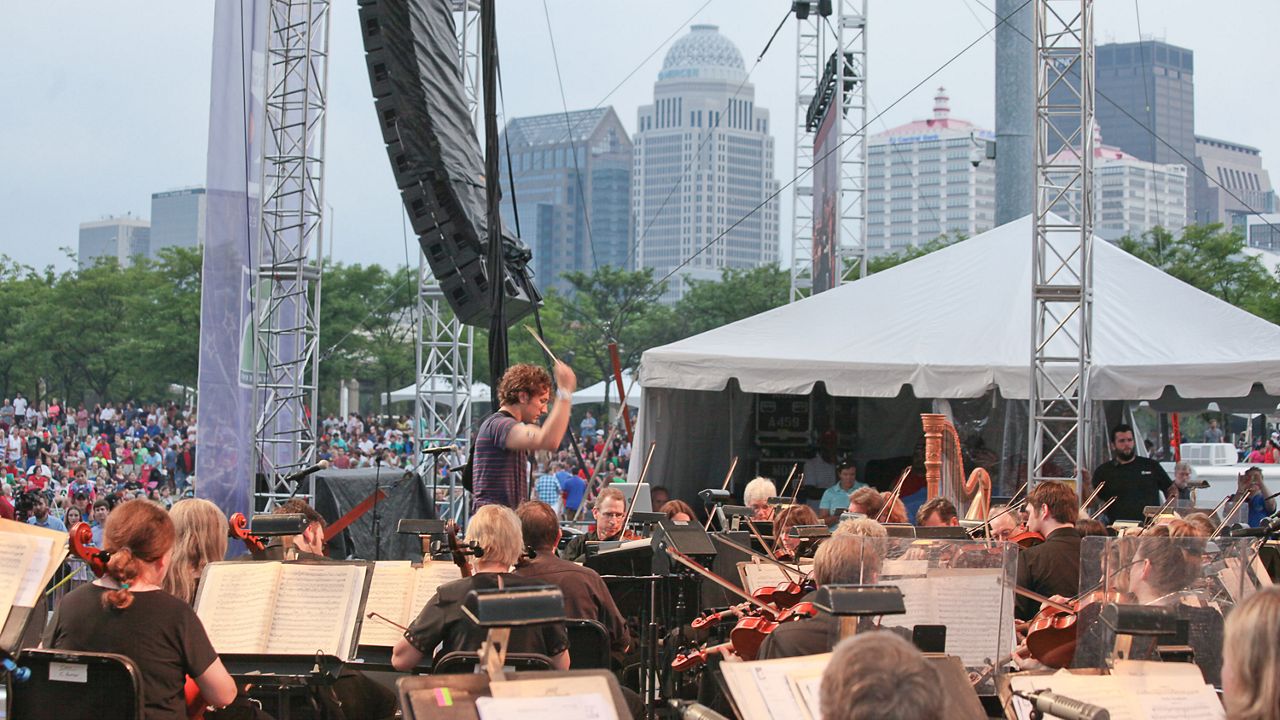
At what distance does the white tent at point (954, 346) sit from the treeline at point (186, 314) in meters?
24.1

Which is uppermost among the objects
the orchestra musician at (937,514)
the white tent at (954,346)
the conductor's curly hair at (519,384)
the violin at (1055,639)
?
the white tent at (954,346)

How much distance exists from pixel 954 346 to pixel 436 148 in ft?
18.9

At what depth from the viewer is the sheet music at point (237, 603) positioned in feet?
16.3

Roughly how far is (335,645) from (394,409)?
6500 cm

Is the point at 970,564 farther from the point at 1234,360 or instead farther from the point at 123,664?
the point at 1234,360

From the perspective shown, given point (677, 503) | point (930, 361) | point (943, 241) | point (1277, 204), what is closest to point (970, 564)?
point (677, 503)

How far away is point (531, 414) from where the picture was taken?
6828mm

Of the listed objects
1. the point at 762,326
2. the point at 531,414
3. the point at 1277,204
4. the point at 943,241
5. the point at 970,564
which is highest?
the point at 1277,204

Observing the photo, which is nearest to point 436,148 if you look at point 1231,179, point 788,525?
point 788,525

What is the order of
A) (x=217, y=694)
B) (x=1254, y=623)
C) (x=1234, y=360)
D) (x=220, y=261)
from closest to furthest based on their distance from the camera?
(x=1254, y=623) < (x=217, y=694) < (x=1234, y=360) < (x=220, y=261)

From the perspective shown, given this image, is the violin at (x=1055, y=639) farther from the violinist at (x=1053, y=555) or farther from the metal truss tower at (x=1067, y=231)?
the metal truss tower at (x=1067, y=231)

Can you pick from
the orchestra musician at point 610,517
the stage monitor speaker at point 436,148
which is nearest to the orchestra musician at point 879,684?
the orchestra musician at point 610,517

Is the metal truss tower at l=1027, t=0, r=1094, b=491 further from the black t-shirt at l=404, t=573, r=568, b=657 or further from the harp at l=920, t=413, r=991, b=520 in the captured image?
the black t-shirt at l=404, t=573, r=568, b=657

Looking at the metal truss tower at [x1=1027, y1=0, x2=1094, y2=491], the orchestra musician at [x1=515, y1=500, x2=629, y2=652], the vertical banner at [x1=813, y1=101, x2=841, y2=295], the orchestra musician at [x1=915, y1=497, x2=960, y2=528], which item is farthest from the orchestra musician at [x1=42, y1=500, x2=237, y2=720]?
the vertical banner at [x1=813, y1=101, x2=841, y2=295]
